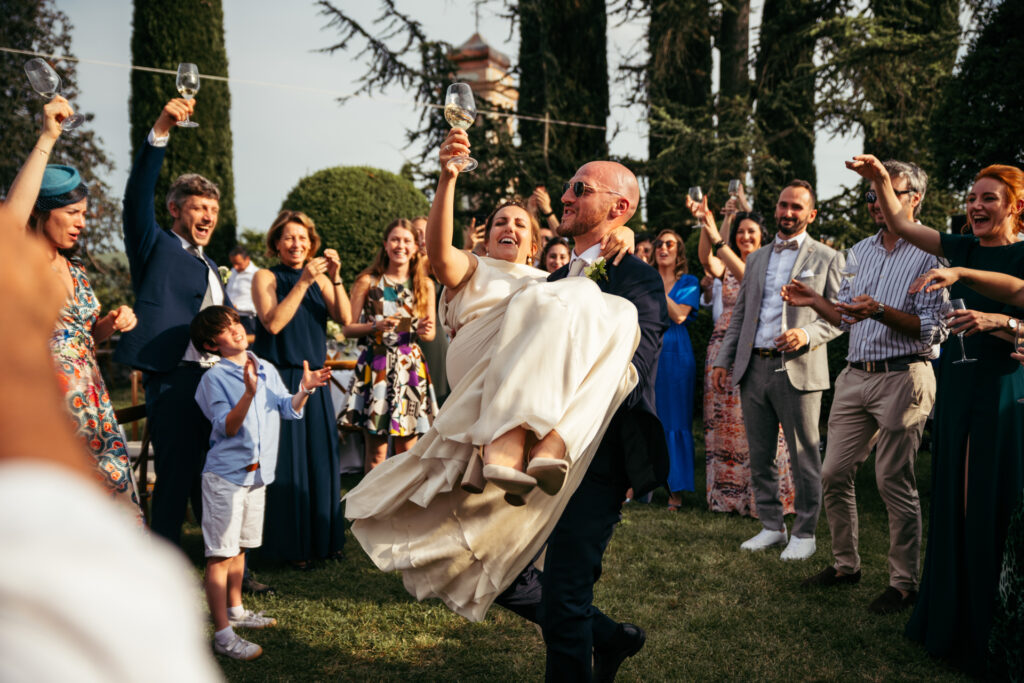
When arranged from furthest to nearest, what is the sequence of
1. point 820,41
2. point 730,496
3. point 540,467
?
point 820,41, point 730,496, point 540,467

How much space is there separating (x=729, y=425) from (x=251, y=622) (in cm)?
459

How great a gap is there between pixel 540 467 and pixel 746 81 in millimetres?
13608

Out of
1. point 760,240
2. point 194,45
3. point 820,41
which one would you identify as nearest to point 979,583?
point 760,240

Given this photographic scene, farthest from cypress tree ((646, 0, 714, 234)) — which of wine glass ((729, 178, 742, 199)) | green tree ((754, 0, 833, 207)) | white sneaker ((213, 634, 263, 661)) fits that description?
white sneaker ((213, 634, 263, 661))

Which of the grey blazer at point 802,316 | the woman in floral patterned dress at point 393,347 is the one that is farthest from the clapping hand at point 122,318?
the grey blazer at point 802,316

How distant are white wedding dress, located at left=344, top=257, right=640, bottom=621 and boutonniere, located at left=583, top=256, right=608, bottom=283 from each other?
0.25 meters

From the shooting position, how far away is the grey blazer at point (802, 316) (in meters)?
5.85

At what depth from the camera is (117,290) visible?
21516mm

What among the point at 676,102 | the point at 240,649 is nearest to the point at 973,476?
the point at 240,649

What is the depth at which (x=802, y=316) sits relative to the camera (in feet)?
19.7

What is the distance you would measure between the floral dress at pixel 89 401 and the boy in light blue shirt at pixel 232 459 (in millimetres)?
558

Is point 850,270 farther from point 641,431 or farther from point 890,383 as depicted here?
point 641,431

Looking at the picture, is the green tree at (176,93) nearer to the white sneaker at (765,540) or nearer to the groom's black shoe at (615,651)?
the white sneaker at (765,540)

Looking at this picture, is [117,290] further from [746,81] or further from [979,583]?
[979,583]
